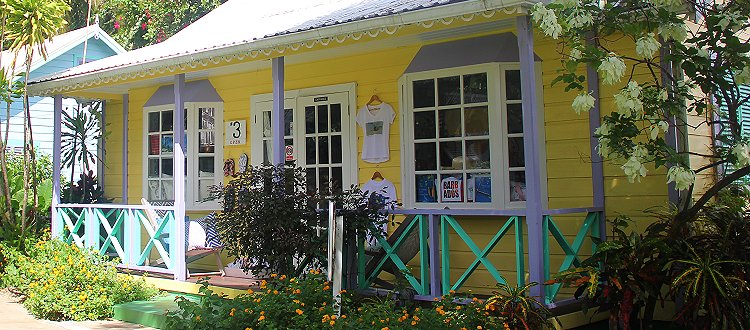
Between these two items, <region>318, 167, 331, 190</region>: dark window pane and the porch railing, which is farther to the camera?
<region>318, 167, 331, 190</region>: dark window pane

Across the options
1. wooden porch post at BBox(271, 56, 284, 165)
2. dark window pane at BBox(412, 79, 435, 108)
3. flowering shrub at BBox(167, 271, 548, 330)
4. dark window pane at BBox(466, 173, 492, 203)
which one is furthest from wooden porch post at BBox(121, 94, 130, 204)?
dark window pane at BBox(466, 173, 492, 203)

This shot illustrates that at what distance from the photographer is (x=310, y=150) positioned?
8922 millimetres

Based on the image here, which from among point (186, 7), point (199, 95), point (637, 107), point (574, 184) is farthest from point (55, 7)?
point (186, 7)

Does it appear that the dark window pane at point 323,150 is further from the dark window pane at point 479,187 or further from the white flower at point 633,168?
the white flower at point 633,168

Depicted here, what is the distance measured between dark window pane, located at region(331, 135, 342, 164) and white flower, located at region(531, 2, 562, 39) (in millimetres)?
3720

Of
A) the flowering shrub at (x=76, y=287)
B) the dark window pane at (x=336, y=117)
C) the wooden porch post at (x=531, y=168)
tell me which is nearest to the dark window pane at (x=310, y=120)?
the dark window pane at (x=336, y=117)

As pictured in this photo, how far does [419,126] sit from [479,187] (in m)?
0.97

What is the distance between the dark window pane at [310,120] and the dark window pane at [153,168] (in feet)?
9.66

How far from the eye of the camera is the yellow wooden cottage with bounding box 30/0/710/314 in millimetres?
6152

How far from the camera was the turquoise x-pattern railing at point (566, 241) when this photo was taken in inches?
230

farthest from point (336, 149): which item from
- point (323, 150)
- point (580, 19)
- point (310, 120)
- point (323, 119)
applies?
point (580, 19)

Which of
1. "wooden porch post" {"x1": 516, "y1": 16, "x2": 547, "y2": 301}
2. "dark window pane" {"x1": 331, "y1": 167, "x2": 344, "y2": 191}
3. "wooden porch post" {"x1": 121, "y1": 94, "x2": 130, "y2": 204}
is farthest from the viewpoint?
"wooden porch post" {"x1": 121, "y1": 94, "x2": 130, "y2": 204}

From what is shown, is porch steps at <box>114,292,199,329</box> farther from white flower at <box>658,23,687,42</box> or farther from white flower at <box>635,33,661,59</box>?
white flower at <box>658,23,687,42</box>

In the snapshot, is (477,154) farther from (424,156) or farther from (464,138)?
(424,156)
